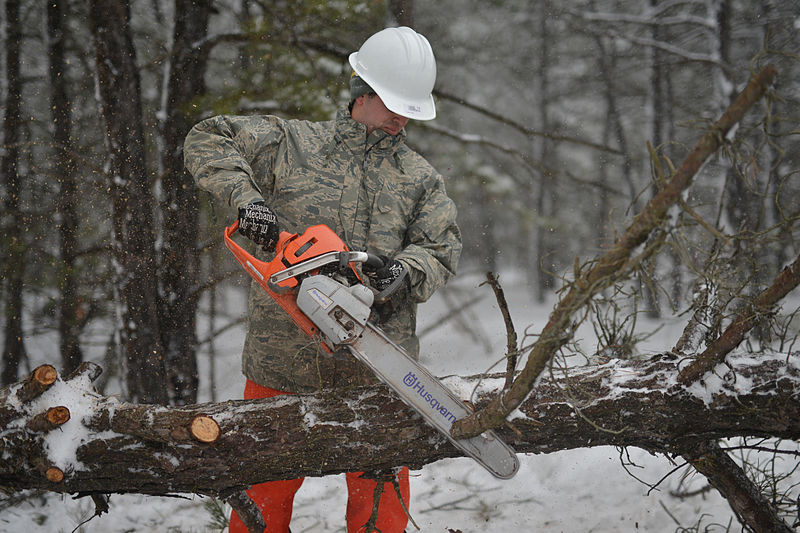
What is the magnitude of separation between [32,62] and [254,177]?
3.88 metres

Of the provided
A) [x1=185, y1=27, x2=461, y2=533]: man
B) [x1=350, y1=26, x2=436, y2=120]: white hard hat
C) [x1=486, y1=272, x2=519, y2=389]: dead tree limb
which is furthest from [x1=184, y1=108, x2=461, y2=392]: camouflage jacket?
[x1=486, y1=272, x2=519, y2=389]: dead tree limb

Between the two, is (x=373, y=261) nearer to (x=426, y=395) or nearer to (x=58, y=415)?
(x=426, y=395)

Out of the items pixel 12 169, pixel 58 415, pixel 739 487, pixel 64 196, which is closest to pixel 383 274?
pixel 58 415

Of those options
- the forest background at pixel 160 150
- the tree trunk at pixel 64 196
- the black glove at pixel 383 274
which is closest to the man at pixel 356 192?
the black glove at pixel 383 274

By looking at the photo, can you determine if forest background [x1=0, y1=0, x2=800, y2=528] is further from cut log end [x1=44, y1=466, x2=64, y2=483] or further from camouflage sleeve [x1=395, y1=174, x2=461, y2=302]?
cut log end [x1=44, y1=466, x2=64, y2=483]

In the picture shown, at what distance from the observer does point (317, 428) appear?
2033 millimetres

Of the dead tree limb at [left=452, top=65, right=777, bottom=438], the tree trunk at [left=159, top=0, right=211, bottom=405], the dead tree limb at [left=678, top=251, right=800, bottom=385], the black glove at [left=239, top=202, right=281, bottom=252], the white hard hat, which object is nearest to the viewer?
the dead tree limb at [left=452, top=65, right=777, bottom=438]

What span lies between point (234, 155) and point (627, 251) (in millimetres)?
1540

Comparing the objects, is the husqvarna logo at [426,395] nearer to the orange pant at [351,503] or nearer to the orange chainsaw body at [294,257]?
the orange chainsaw body at [294,257]

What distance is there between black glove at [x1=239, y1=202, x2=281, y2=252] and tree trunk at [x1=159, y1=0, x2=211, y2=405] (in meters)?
1.86

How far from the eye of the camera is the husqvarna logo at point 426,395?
186 cm

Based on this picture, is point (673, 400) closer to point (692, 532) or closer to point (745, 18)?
point (692, 532)

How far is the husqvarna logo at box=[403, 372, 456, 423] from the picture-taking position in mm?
1862

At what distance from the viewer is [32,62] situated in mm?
4816
